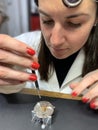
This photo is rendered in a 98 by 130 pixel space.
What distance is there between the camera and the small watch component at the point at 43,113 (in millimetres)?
573

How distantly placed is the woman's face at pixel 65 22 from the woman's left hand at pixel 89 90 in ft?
0.41

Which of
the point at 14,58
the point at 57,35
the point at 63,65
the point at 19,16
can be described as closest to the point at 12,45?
the point at 14,58

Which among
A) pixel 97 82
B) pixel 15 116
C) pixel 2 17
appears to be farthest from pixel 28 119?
pixel 2 17

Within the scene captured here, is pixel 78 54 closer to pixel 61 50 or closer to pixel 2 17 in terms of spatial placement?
pixel 61 50

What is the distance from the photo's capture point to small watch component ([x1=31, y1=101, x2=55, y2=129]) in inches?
22.5

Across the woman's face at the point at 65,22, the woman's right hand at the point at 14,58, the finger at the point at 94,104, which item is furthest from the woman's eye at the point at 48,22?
the finger at the point at 94,104

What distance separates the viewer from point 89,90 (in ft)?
2.14

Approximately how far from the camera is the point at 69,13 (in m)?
0.65

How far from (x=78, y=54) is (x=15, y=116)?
0.42 metres

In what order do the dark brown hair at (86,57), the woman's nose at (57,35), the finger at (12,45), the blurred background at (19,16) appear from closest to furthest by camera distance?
the finger at (12,45), the woman's nose at (57,35), the dark brown hair at (86,57), the blurred background at (19,16)

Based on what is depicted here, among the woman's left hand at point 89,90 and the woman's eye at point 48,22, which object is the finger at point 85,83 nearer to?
the woman's left hand at point 89,90

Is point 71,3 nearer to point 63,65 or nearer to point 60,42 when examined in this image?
point 60,42

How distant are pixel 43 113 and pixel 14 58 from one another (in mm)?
149

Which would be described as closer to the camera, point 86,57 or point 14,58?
point 14,58
